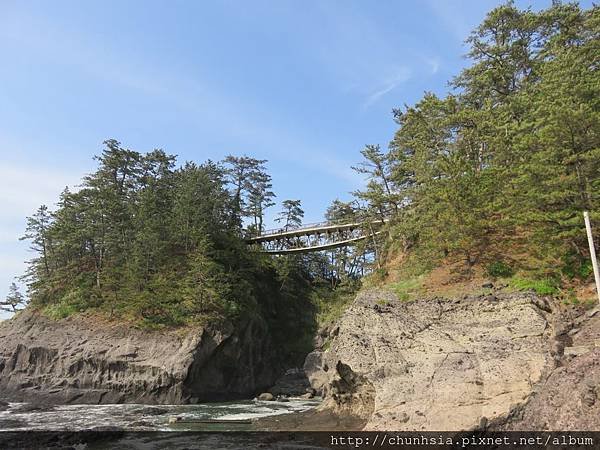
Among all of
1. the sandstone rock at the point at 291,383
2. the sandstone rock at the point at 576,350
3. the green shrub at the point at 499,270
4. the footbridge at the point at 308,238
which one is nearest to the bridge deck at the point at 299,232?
the footbridge at the point at 308,238

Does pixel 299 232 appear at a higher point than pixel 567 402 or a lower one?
higher

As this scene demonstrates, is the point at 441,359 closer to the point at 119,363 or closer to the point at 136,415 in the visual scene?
the point at 136,415

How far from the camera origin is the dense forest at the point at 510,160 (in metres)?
16.2

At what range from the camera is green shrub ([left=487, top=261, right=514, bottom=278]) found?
734 inches

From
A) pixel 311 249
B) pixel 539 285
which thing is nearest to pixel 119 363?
pixel 311 249

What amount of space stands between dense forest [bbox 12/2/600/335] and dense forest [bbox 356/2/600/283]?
0.29 feet

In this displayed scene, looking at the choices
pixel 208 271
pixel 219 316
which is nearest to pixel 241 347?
pixel 219 316

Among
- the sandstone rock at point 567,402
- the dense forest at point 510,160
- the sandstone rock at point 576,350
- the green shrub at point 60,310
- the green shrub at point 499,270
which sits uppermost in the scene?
the dense forest at point 510,160

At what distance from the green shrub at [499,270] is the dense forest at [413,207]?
0.19 feet

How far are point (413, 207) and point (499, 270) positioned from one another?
746 cm

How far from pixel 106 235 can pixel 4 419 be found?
1870 centimetres

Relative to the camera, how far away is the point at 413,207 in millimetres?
25266

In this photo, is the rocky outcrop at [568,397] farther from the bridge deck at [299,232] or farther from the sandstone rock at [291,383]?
the bridge deck at [299,232]

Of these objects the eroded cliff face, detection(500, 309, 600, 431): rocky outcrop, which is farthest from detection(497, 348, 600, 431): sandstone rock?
the eroded cliff face
